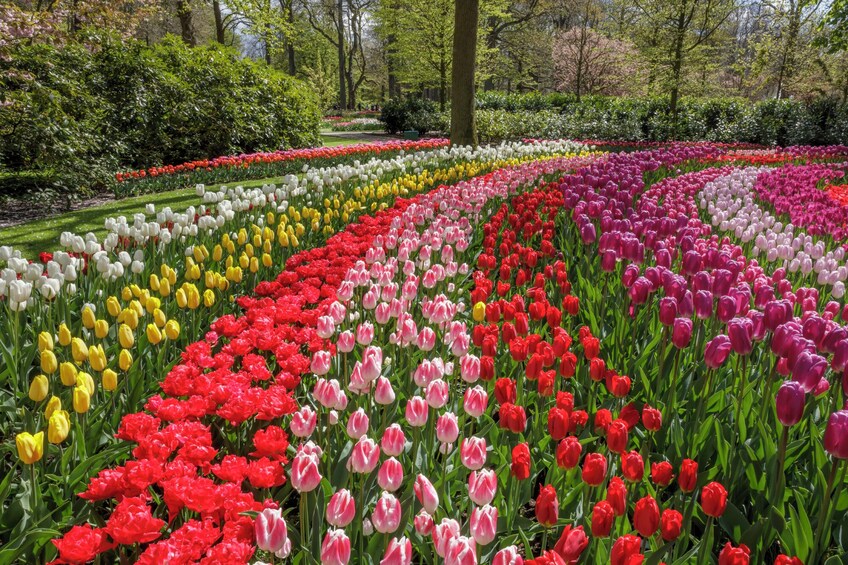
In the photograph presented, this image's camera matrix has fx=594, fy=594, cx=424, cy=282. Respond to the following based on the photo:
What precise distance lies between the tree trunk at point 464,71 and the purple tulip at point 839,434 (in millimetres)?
11789

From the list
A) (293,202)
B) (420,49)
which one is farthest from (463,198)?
(420,49)

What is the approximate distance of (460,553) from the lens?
116 cm

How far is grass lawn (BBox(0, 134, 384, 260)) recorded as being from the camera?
6662 mm

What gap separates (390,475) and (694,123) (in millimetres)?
22779

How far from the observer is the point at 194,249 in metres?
3.77

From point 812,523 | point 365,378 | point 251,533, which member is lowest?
point 812,523

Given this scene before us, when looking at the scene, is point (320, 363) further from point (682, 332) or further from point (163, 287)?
point (163, 287)

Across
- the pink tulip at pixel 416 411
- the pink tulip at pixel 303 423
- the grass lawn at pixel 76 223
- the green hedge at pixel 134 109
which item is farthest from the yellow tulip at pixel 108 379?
the green hedge at pixel 134 109

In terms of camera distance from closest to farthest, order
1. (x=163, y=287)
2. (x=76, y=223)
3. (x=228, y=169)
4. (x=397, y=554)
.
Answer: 1. (x=397, y=554)
2. (x=163, y=287)
3. (x=76, y=223)
4. (x=228, y=169)

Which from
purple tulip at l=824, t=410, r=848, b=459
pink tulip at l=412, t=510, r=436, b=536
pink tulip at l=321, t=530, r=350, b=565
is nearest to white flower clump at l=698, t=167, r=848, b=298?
purple tulip at l=824, t=410, r=848, b=459

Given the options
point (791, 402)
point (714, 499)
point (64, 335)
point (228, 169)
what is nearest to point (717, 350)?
point (791, 402)

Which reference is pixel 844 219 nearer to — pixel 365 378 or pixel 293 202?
pixel 293 202

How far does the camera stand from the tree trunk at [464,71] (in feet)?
39.9

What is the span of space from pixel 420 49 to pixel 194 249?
2296 centimetres
